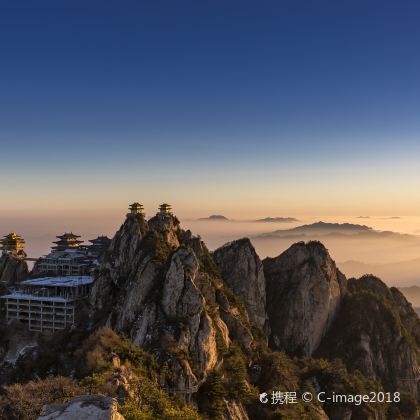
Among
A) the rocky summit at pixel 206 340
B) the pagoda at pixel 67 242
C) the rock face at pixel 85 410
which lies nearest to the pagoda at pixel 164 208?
the rocky summit at pixel 206 340

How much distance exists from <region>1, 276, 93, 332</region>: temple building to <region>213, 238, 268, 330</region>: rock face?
92.1 ft

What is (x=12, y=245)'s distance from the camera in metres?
81.0

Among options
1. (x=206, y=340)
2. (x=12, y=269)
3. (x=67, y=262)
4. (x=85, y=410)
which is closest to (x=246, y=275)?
(x=67, y=262)

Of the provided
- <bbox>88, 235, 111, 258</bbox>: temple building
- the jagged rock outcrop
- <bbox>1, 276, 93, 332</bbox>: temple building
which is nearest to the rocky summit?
the jagged rock outcrop

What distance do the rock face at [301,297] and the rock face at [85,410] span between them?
69968 millimetres

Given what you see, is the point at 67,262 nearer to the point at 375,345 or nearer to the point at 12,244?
the point at 12,244

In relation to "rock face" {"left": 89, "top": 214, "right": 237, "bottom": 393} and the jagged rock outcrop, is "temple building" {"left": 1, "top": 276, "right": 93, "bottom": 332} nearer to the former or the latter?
"rock face" {"left": 89, "top": 214, "right": 237, "bottom": 393}

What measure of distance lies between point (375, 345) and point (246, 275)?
2649cm

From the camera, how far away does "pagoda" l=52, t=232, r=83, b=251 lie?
288ft

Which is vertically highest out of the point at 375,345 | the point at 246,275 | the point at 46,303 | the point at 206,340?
the point at 246,275

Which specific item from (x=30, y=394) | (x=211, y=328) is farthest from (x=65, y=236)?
(x=30, y=394)

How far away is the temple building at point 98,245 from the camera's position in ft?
281

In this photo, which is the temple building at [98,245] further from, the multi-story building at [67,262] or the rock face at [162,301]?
→ the rock face at [162,301]

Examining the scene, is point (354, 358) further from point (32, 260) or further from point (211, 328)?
point (32, 260)
